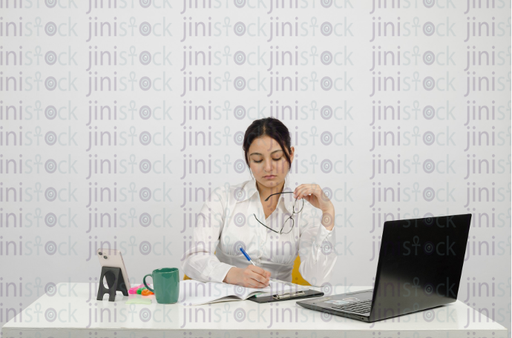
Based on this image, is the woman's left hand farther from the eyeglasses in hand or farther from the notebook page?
the notebook page

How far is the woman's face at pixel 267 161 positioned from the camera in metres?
1.97

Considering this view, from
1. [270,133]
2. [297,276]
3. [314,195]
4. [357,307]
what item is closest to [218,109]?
[270,133]

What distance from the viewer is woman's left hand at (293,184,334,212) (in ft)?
5.92

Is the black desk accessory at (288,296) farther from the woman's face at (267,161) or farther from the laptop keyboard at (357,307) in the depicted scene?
the woman's face at (267,161)

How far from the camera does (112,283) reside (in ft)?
4.70

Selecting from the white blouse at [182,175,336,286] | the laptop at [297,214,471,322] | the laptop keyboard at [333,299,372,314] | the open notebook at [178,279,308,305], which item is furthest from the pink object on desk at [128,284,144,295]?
the laptop keyboard at [333,299,372,314]

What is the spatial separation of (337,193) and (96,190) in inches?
59.9

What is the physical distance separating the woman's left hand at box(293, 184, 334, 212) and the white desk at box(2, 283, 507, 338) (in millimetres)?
566

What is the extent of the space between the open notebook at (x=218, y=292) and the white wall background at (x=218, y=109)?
1257 millimetres

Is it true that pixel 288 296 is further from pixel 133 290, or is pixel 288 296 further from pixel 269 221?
pixel 269 221

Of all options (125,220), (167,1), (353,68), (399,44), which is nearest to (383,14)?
(399,44)

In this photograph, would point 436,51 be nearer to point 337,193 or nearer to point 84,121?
point 337,193

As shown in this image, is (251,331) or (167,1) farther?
(167,1)

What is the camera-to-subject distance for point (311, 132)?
2742 millimetres
